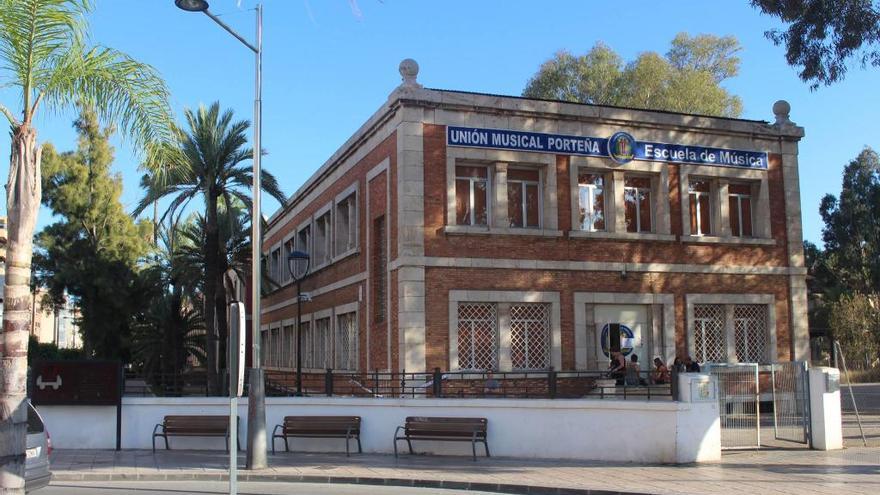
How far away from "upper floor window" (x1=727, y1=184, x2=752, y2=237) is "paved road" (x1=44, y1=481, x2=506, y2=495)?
15965 mm

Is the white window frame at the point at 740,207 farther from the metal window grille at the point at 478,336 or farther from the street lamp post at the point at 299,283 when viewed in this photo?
the street lamp post at the point at 299,283

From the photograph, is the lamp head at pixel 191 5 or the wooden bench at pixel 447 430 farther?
the wooden bench at pixel 447 430

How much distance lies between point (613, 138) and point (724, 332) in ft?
21.3

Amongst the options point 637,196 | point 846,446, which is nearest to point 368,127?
point 637,196

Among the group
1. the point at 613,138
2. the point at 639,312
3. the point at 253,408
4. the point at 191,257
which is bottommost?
the point at 253,408

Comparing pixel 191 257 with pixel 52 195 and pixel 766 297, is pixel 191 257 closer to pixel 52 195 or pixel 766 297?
pixel 52 195

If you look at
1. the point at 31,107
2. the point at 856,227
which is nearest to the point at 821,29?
the point at 31,107

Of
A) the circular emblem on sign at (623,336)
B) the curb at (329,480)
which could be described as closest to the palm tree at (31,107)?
the curb at (329,480)

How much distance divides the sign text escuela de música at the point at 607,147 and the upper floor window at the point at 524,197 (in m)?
0.80

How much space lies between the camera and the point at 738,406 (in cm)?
1675

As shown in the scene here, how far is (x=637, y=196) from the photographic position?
79.9ft

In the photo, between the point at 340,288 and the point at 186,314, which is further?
the point at 186,314

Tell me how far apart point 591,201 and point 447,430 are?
32.1ft

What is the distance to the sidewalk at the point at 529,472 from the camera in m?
12.5
